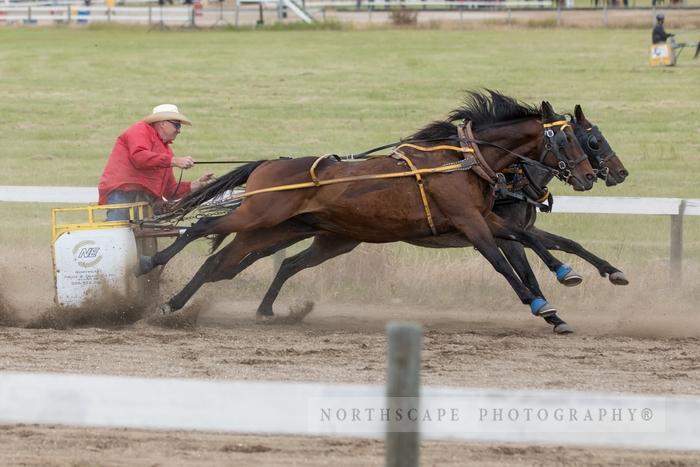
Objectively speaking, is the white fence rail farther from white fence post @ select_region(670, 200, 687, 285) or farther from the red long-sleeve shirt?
white fence post @ select_region(670, 200, 687, 285)

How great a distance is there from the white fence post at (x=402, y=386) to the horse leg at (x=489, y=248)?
5.09m

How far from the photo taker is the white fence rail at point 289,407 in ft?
12.1

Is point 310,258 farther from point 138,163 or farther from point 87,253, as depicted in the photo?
point 87,253

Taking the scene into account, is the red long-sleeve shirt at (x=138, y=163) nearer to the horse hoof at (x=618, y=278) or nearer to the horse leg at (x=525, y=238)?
the horse leg at (x=525, y=238)

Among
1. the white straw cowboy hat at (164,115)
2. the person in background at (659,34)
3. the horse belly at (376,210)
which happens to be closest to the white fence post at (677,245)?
the horse belly at (376,210)

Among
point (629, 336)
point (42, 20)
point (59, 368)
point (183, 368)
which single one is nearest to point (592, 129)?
point (629, 336)

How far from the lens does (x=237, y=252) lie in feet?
31.4

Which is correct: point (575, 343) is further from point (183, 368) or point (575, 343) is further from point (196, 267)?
point (196, 267)

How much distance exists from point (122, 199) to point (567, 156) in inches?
142

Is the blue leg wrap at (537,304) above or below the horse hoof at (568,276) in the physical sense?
below

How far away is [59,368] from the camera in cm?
735

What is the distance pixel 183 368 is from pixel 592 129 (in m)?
3.78

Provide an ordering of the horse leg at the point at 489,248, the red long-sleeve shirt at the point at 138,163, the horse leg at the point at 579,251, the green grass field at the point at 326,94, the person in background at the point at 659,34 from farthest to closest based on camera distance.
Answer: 1. the person in background at the point at 659,34
2. the green grass field at the point at 326,94
3. the red long-sleeve shirt at the point at 138,163
4. the horse leg at the point at 579,251
5. the horse leg at the point at 489,248

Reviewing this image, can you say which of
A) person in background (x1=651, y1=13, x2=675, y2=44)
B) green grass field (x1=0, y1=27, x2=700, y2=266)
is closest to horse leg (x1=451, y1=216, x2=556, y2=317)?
green grass field (x1=0, y1=27, x2=700, y2=266)
